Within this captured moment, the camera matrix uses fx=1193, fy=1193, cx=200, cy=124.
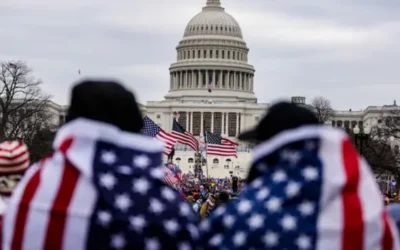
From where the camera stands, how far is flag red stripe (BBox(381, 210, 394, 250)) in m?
5.16

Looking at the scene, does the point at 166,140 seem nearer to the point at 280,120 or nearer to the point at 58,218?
the point at 280,120

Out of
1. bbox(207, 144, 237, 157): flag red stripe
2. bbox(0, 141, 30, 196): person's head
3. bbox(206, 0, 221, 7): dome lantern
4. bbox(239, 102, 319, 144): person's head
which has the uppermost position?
bbox(206, 0, 221, 7): dome lantern

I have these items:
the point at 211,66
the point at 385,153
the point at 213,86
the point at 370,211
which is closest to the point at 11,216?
the point at 370,211

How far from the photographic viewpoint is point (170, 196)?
5.29m

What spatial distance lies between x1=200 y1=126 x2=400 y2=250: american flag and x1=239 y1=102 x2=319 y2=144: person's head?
0.22ft

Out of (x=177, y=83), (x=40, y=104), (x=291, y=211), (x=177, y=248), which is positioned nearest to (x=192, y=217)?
(x=177, y=248)

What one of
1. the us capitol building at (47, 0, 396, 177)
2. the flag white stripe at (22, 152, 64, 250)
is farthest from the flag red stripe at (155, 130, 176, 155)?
the us capitol building at (47, 0, 396, 177)

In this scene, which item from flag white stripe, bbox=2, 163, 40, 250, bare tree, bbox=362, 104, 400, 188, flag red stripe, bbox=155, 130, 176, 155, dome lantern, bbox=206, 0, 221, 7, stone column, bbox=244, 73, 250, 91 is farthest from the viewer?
dome lantern, bbox=206, 0, 221, 7

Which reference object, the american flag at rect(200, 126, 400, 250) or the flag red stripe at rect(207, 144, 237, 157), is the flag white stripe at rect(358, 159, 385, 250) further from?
the flag red stripe at rect(207, 144, 237, 157)

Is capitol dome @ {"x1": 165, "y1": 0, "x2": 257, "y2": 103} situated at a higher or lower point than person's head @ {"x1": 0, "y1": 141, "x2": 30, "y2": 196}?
higher

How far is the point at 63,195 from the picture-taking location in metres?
5.10

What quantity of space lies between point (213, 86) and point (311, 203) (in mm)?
153813

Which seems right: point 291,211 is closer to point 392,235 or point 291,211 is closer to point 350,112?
point 392,235

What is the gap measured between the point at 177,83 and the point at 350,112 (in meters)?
24.2
